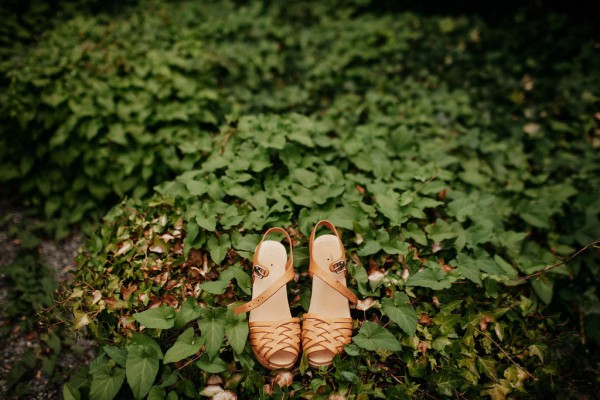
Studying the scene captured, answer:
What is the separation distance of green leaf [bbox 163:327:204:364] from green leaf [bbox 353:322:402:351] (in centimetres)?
93

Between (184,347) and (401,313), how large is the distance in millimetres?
1297

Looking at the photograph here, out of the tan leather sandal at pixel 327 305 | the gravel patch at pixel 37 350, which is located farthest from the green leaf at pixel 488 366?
the gravel patch at pixel 37 350

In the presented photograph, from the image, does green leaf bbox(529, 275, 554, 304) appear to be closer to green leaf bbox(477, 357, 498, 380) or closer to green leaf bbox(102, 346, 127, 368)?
green leaf bbox(477, 357, 498, 380)

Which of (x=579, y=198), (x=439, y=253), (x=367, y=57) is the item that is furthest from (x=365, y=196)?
(x=367, y=57)

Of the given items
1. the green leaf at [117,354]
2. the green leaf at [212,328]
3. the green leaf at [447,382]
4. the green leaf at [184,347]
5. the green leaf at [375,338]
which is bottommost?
the green leaf at [447,382]

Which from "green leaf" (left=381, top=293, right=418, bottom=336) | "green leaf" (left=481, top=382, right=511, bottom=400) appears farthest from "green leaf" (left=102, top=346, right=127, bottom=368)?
"green leaf" (left=481, top=382, right=511, bottom=400)

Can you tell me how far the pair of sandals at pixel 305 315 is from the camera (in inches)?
72.6

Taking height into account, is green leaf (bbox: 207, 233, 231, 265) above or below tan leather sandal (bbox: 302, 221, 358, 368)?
above

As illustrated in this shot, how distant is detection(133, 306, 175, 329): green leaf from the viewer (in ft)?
5.75

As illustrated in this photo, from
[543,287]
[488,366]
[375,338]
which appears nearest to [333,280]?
[375,338]

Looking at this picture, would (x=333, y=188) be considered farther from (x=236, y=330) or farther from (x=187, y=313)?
(x=187, y=313)

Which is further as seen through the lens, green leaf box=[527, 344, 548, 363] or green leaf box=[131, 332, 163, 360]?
green leaf box=[527, 344, 548, 363]

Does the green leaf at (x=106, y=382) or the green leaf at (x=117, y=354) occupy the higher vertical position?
the green leaf at (x=117, y=354)

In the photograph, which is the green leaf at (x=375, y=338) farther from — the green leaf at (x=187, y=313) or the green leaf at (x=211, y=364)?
the green leaf at (x=187, y=313)
